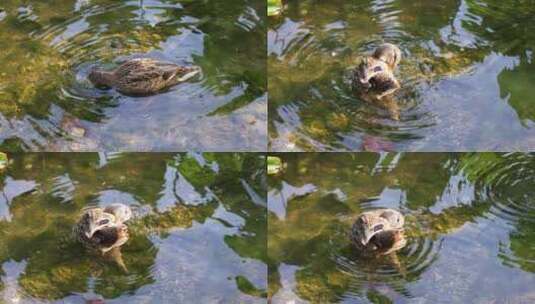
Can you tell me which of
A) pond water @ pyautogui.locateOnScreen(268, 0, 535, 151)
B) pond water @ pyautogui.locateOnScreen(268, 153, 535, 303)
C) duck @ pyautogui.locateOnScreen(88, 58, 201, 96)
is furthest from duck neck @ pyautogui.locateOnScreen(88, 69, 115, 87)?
pond water @ pyautogui.locateOnScreen(268, 153, 535, 303)

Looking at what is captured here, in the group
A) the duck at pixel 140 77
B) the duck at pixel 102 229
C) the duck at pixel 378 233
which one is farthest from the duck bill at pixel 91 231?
the duck at pixel 378 233

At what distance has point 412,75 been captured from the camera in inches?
325

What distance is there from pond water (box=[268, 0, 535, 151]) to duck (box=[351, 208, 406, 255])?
34.8 inches

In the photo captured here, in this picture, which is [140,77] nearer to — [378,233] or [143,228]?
[143,228]

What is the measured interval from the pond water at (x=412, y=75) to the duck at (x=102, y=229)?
158cm

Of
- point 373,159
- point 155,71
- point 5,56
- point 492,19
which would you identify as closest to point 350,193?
point 373,159

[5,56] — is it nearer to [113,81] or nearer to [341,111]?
[113,81]

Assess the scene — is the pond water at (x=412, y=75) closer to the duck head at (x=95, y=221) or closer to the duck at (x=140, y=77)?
the duck at (x=140, y=77)

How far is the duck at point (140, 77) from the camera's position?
8055 mm

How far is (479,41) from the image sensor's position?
8773 mm

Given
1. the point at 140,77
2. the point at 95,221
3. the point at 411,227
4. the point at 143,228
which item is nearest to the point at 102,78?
the point at 140,77

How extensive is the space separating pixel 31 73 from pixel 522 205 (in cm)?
471

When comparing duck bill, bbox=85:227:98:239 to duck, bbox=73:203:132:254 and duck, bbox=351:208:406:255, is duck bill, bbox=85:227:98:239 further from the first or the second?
duck, bbox=351:208:406:255

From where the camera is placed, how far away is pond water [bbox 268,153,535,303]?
21.7 feet
